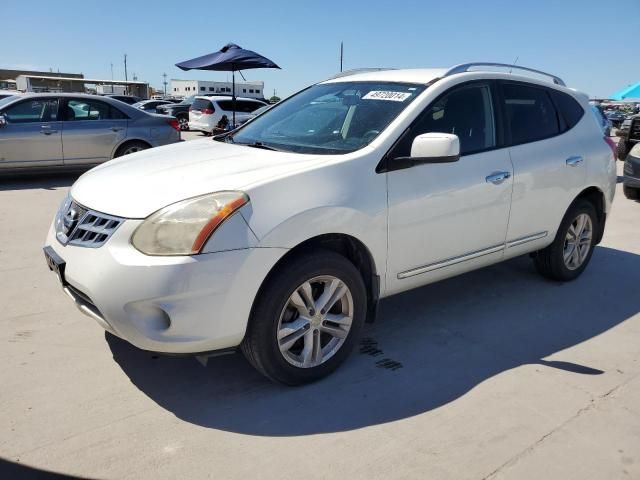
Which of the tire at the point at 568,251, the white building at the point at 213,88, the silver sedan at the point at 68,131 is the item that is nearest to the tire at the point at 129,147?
the silver sedan at the point at 68,131

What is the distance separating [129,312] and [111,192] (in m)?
0.71

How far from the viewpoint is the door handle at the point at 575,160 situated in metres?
4.30

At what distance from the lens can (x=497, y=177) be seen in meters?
3.70

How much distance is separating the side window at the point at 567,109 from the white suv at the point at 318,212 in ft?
0.19

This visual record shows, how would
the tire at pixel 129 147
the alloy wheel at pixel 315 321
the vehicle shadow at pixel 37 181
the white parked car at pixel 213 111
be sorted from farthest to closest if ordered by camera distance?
the white parked car at pixel 213 111
the tire at pixel 129 147
the vehicle shadow at pixel 37 181
the alloy wheel at pixel 315 321

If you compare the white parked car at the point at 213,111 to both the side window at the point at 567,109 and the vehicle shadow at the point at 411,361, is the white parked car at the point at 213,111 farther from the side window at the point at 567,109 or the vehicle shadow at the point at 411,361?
the vehicle shadow at the point at 411,361

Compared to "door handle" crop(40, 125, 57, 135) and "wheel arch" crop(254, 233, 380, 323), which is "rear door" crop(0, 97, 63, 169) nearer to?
"door handle" crop(40, 125, 57, 135)

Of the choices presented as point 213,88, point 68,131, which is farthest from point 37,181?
point 213,88

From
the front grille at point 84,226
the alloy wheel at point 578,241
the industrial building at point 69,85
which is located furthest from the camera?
the industrial building at point 69,85

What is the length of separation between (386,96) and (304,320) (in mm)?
1591

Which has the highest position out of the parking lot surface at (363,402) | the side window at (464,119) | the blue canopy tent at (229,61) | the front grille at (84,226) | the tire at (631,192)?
the blue canopy tent at (229,61)

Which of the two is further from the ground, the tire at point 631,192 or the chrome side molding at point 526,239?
the chrome side molding at point 526,239

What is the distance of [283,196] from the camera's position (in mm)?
2721

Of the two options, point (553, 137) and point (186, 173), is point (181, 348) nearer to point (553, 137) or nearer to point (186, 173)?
point (186, 173)
